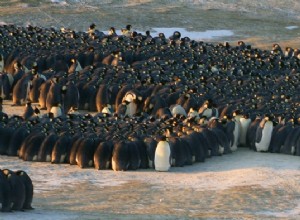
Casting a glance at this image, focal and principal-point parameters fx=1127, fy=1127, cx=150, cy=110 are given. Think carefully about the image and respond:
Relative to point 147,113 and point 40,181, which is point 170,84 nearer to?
point 147,113

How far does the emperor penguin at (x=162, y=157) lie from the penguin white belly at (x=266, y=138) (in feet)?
9.02

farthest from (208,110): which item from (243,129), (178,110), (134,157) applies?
(134,157)

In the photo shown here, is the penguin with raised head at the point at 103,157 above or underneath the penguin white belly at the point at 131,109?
underneath

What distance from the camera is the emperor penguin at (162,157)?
2030cm

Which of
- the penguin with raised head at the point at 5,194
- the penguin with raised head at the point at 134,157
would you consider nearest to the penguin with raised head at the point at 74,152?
the penguin with raised head at the point at 134,157

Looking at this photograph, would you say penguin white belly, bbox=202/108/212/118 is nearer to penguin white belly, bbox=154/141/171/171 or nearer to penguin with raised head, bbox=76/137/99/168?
penguin white belly, bbox=154/141/171/171

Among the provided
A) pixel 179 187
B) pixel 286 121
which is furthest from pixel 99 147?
pixel 286 121

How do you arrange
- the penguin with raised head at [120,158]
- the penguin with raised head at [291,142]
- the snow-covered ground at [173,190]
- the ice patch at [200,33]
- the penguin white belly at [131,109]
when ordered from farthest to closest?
the ice patch at [200,33], the penguin white belly at [131,109], the penguin with raised head at [291,142], the penguin with raised head at [120,158], the snow-covered ground at [173,190]

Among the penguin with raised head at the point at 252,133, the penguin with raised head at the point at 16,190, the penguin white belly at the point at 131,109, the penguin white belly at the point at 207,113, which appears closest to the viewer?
the penguin with raised head at the point at 16,190

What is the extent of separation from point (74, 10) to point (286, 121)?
988 inches

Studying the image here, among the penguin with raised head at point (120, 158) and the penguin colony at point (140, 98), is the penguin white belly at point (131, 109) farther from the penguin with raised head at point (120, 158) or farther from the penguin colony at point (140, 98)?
the penguin with raised head at point (120, 158)

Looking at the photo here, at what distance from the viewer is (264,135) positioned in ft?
73.5

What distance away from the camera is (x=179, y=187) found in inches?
750

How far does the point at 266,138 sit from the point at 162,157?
3.00m
